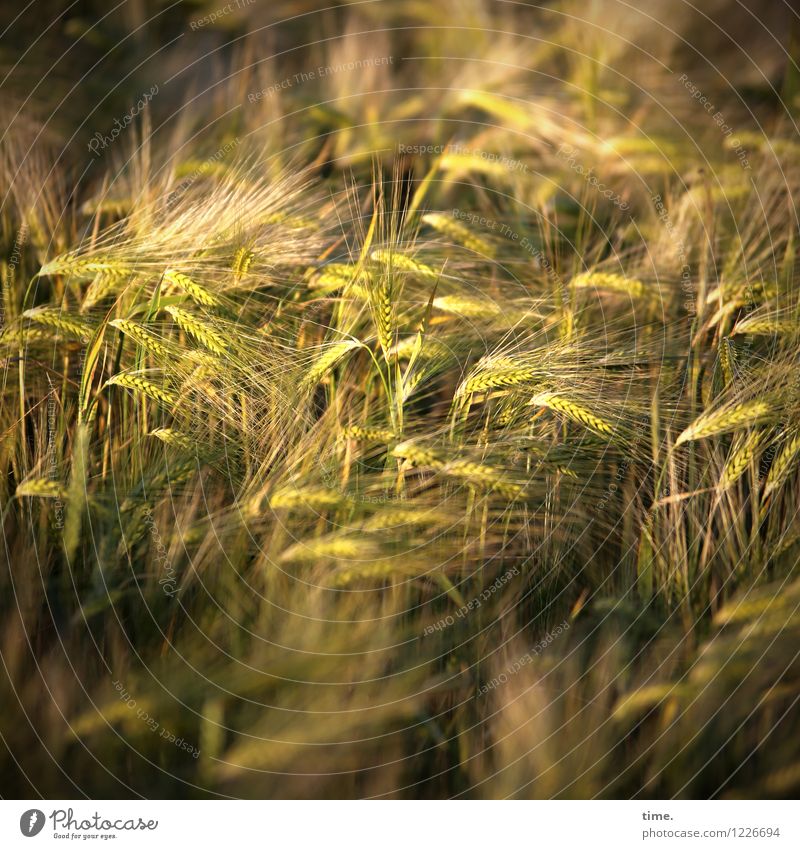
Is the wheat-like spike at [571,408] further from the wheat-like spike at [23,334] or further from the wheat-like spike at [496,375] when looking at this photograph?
the wheat-like spike at [23,334]

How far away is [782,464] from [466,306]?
0.46 metres

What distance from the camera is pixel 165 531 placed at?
886 millimetres

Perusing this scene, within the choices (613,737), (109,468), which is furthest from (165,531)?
(613,737)

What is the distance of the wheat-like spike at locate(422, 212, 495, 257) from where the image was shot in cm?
97

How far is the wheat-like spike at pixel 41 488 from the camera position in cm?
86

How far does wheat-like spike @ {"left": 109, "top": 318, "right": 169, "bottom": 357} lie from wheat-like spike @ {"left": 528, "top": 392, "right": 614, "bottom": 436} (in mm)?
462

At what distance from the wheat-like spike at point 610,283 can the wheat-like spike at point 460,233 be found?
0.13 metres

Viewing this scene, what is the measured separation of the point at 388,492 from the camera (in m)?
0.88

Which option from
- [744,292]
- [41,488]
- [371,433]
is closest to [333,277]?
[371,433]

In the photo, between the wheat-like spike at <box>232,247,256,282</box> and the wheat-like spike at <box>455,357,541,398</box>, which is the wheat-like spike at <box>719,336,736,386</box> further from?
the wheat-like spike at <box>232,247,256,282</box>
